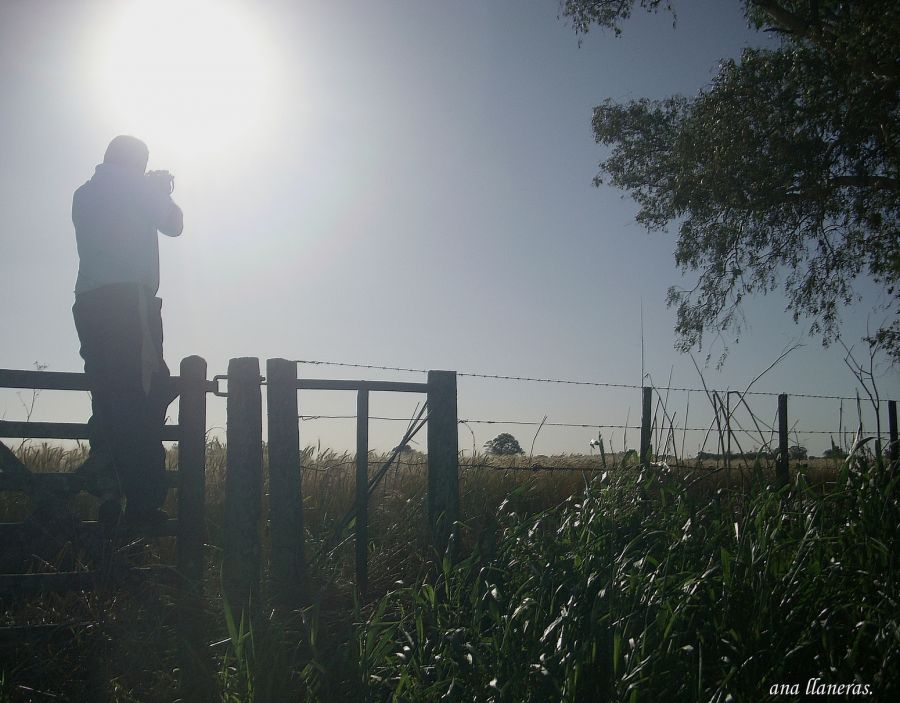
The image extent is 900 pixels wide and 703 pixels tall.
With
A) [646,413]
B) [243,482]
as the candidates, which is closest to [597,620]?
[243,482]

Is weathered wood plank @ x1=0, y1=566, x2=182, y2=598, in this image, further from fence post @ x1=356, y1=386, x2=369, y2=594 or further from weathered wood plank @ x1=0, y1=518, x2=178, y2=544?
fence post @ x1=356, y1=386, x2=369, y2=594

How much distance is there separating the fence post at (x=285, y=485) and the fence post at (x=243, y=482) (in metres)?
0.09

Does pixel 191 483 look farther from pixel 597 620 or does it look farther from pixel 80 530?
pixel 597 620

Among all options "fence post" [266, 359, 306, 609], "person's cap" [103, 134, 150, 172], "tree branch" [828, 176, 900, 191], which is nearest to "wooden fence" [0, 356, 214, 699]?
"fence post" [266, 359, 306, 609]

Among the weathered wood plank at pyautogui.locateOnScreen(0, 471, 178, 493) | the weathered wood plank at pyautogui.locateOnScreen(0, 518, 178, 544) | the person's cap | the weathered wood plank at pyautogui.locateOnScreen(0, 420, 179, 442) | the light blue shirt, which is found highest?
the person's cap

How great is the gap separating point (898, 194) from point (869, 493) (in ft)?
32.7

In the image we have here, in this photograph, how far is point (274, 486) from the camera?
13.3 ft

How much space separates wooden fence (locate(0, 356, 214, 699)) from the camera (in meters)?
3.37

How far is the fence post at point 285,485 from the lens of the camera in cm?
389

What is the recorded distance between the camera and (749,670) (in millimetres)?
2369

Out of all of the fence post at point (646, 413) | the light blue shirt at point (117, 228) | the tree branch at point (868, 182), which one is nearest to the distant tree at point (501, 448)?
the fence post at point (646, 413)

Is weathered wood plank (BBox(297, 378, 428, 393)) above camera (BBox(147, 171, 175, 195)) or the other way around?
the other way around

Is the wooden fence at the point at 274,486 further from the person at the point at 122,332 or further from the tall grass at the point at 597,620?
the person at the point at 122,332

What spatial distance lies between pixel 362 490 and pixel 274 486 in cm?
58
